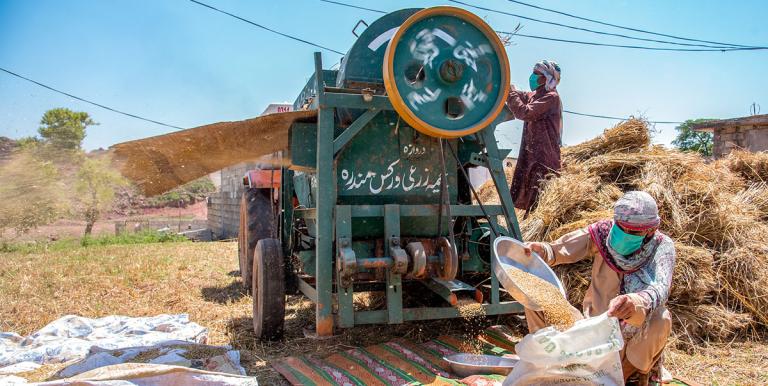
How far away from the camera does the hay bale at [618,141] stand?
5.03 meters

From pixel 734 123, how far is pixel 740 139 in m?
0.43

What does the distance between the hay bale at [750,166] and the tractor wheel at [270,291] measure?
5.19 m

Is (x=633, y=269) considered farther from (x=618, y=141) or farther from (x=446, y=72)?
(x=618, y=141)

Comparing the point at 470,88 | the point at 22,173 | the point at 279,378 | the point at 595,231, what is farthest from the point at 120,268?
the point at 595,231

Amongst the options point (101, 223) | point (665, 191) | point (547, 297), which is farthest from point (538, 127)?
point (101, 223)

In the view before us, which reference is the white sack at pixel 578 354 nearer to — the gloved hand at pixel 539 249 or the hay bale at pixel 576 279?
the gloved hand at pixel 539 249

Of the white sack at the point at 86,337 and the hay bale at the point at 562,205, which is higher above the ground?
the hay bale at the point at 562,205

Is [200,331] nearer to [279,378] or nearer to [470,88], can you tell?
[279,378]

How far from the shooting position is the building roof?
10.4 meters

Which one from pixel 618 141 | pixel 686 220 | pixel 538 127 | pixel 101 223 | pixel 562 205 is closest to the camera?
pixel 686 220

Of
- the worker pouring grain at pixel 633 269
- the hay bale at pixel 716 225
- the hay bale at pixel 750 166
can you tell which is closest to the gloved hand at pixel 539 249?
the worker pouring grain at pixel 633 269

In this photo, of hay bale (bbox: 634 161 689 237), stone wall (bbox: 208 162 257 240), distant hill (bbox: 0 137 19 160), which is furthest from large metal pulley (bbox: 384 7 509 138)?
stone wall (bbox: 208 162 257 240)

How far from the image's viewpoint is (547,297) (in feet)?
8.66

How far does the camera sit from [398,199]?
395 cm
